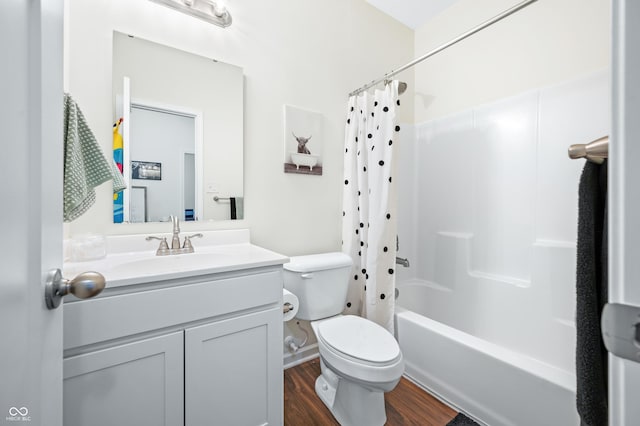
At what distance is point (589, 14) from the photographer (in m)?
1.50

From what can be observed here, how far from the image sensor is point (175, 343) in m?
0.97

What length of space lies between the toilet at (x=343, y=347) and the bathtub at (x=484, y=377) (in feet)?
1.19

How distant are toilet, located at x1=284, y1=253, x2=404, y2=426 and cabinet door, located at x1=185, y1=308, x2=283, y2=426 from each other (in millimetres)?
292

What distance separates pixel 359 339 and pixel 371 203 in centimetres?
83

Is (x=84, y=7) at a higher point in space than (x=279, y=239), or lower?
higher

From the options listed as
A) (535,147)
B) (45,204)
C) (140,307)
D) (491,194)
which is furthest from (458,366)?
(45,204)

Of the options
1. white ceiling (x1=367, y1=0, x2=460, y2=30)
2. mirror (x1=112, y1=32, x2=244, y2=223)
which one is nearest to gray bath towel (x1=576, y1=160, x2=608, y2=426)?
mirror (x1=112, y1=32, x2=244, y2=223)

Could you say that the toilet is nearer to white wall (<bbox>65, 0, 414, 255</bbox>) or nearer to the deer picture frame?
white wall (<bbox>65, 0, 414, 255</bbox>)

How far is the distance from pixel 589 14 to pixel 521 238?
4.25ft

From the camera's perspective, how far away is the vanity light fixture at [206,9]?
4.58 feet

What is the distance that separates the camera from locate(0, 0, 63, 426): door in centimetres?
32

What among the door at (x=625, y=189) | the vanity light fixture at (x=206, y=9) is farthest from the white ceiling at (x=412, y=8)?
the door at (x=625, y=189)

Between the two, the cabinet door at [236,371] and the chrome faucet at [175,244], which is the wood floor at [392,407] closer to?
the cabinet door at [236,371]

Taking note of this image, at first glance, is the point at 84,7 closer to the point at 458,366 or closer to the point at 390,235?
the point at 390,235
